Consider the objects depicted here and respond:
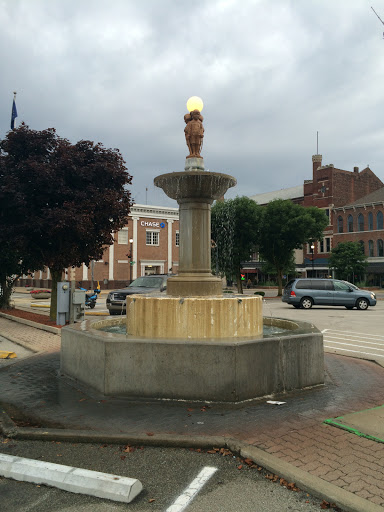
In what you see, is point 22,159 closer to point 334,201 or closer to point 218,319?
point 218,319

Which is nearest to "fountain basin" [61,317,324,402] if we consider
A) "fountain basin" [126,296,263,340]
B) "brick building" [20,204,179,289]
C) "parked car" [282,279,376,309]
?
"fountain basin" [126,296,263,340]

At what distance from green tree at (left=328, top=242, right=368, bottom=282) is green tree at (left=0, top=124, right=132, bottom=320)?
42312mm

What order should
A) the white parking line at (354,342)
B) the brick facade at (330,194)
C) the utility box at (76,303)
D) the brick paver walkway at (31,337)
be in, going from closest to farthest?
the white parking line at (354,342) < the brick paver walkway at (31,337) < the utility box at (76,303) < the brick facade at (330,194)

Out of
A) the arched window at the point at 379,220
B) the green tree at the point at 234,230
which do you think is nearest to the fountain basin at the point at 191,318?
the green tree at the point at 234,230

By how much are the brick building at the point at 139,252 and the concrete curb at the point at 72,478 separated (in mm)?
46895

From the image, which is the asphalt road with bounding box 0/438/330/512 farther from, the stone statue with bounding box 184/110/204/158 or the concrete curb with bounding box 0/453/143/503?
the stone statue with bounding box 184/110/204/158

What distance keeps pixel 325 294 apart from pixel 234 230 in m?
15.5

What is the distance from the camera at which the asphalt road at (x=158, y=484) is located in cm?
327

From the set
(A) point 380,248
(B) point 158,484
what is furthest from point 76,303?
(A) point 380,248

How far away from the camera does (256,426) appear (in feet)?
16.0

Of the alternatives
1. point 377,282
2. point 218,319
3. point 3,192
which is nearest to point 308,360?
point 218,319

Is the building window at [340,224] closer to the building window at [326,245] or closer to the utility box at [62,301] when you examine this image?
the building window at [326,245]

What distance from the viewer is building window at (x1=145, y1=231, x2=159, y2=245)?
56447 millimetres

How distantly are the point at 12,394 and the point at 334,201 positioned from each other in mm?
61136
